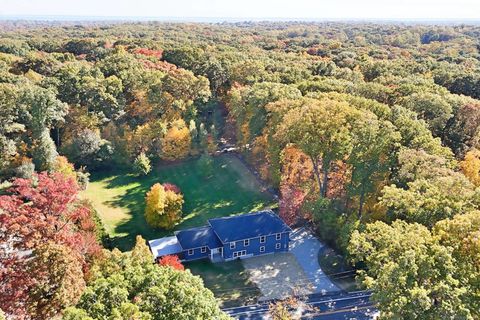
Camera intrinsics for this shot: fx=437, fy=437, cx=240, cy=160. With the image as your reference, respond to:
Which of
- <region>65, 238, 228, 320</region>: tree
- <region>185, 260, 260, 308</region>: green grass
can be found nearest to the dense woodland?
<region>65, 238, 228, 320</region>: tree

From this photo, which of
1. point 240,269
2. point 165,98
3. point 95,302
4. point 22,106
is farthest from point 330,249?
point 22,106

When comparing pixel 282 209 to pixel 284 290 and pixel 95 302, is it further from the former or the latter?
pixel 95 302

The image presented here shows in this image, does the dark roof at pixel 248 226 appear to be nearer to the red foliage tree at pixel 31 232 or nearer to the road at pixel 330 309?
the road at pixel 330 309

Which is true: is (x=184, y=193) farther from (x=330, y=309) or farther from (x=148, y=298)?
(x=148, y=298)

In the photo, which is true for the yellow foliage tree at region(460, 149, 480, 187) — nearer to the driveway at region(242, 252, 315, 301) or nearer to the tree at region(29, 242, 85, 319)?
the driveway at region(242, 252, 315, 301)

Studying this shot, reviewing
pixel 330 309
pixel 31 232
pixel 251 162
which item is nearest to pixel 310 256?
pixel 330 309
